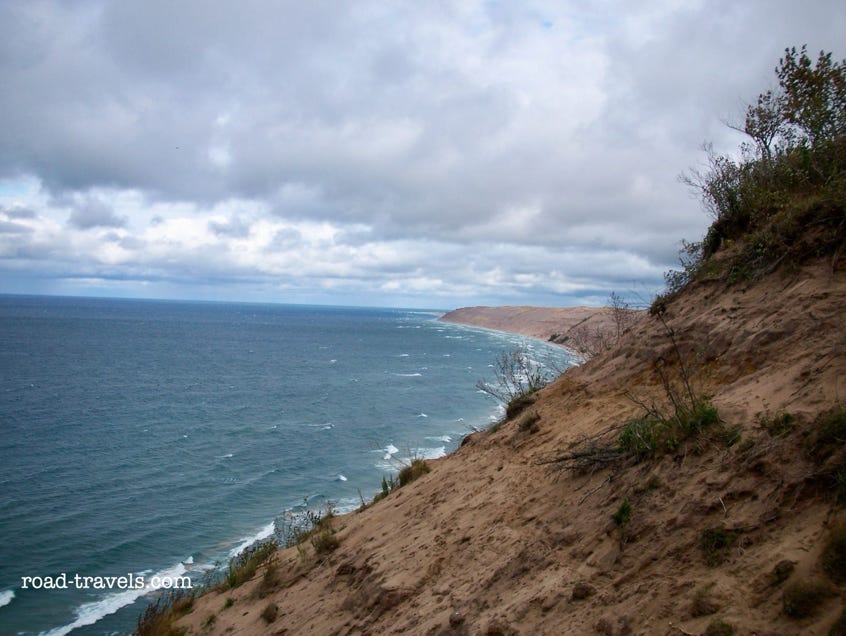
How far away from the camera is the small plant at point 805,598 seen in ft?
12.6

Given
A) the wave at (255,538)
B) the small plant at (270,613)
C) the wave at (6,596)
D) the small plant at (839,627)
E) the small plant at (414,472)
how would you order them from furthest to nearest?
the wave at (255,538) < the wave at (6,596) < the small plant at (414,472) < the small plant at (270,613) < the small plant at (839,627)

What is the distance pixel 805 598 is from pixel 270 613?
822 cm

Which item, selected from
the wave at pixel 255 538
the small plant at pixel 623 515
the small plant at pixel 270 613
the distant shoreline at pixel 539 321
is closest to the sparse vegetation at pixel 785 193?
the small plant at pixel 623 515

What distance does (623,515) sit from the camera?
5.82m

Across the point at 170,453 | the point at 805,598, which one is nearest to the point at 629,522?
the point at 805,598

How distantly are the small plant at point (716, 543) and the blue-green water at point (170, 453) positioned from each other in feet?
56.0

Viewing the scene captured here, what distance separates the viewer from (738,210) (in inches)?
392

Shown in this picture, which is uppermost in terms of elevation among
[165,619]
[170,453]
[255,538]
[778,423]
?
[778,423]

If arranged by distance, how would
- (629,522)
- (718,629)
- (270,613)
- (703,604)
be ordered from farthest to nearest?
(270,613), (629,522), (703,604), (718,629)

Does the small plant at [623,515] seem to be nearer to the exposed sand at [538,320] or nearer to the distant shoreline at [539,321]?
the distant shoreline at [539,321]

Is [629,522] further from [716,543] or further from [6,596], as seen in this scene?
[6,596]

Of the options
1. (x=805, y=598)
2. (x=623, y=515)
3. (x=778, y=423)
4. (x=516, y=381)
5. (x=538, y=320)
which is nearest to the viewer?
(x=805, y=598)

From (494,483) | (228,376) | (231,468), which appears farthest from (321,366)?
(494,483)

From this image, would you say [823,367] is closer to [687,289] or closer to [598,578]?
[598,578]
